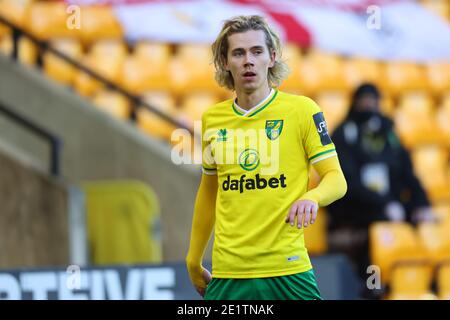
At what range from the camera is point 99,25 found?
1064 cm

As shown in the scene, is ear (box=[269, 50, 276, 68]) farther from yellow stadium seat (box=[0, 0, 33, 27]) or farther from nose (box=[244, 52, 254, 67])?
yellow stadium seat (box=[0, 0, 33, 27])

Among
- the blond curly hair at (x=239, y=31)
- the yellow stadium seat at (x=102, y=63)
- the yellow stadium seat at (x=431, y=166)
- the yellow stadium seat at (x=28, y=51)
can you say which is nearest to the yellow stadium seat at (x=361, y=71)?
the yellow stadium seat at (x=431, y=166)

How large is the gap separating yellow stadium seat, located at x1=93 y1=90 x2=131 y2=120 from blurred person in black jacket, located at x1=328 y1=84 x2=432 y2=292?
92.3 inches

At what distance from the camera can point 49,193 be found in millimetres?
8180

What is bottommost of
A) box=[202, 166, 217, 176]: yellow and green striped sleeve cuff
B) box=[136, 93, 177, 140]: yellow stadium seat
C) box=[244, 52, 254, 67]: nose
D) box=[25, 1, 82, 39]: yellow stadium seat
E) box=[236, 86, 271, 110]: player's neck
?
box=[202, 166, 217, 176]: yellow and green striped sleeve cuff

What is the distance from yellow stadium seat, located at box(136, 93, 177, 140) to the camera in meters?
9.54

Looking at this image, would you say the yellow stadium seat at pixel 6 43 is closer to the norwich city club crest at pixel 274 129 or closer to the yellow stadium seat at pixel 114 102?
the yellow stadium seat at pixel 114 102

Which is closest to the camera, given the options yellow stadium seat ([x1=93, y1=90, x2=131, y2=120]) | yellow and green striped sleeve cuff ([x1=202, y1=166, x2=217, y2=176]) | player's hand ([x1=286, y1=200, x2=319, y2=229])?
player's hand ([x1=286, y1=200, x2=319, y2=229])

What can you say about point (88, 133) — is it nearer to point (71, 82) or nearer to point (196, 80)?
point (71, 82)

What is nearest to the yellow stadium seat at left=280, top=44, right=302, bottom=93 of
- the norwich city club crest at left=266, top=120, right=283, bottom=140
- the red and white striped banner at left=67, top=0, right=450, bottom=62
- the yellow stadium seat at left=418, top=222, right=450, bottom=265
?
the red and white striped banner at left=67, top=0, right=450, bottom=62

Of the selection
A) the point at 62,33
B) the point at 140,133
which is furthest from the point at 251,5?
the point at 140,133

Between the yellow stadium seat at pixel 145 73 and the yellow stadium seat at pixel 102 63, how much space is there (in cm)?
8

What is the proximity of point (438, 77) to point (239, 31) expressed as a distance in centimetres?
801
